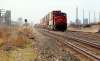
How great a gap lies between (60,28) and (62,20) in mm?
1736

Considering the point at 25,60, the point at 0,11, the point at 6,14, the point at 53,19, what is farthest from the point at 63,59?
the point at 6,14

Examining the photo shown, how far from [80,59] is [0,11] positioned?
76719 mm

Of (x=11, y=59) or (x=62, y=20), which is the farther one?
(x=62, y=20)

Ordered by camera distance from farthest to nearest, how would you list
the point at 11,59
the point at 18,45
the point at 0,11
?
1. the point at 0,11
2. the point at 18,45
3. the point at 11,59

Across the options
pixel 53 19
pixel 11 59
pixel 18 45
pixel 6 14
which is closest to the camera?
pixel 11 59

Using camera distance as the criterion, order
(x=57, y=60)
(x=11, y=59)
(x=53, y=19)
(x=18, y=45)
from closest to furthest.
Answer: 1. (x=57, y=60)
2. (x=11, y=59)
3. (x=18, y=45)
4. (x=53, y=19)

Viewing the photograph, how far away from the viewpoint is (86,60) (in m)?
14.6

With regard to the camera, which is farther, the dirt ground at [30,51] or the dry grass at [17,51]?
the dry grass at [17,51]

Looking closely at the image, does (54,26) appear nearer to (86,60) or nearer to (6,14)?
(86,60)

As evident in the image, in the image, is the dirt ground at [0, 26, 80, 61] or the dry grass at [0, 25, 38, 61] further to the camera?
the dry grass at [0, 25, 38, 61]

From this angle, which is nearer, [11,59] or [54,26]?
[11,59]

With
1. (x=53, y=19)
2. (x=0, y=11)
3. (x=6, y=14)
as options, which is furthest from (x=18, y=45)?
(x=6, y=14)

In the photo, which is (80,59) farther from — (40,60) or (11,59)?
(11,59)

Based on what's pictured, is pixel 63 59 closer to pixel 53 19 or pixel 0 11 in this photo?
pixel 53 19
